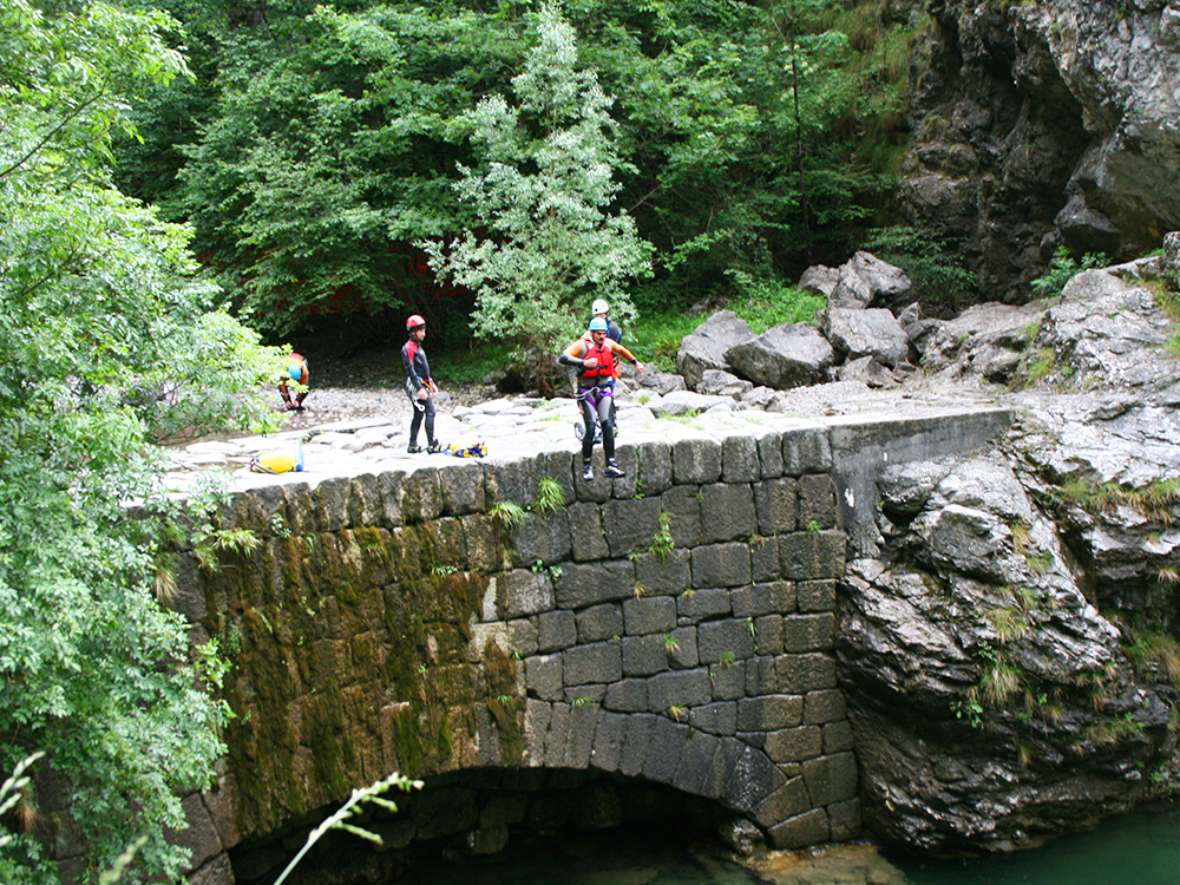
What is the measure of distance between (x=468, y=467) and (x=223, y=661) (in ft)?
7.43

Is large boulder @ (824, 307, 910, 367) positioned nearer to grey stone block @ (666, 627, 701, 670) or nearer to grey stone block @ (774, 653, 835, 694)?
grey stone block @ (774, 653, 835, 694)

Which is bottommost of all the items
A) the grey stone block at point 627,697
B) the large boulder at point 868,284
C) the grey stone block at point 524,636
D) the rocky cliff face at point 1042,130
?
the grey stone block at point 627,697

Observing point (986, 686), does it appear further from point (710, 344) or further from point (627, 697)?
point (710, 344)

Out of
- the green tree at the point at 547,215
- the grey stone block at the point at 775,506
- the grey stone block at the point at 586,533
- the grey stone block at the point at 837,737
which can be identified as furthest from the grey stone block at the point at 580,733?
the green tree at the point at 547,215

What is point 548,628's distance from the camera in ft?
27.3

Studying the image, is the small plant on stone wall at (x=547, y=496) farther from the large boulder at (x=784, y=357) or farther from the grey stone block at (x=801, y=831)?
the large boulder at (x=784, y=357)

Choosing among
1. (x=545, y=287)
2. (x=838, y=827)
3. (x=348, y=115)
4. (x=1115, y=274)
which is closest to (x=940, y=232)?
(x=1115, y=274)

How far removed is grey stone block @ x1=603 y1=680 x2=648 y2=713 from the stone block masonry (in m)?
0.02

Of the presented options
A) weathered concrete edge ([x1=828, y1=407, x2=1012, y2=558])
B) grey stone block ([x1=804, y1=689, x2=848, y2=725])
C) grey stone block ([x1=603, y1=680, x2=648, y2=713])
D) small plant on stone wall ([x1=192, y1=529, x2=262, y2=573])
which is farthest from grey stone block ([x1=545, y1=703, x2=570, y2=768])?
weathered concrete edge ([x1=828, y1=407, x2=1012, y2=558])

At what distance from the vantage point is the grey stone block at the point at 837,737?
926 cm

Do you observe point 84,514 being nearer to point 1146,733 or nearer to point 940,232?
point 1146,733

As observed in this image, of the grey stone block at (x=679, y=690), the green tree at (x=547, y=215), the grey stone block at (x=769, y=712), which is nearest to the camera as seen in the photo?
the grey stone block at (x=679, y=690)

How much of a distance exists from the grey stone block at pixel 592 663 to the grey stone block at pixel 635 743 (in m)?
0.42

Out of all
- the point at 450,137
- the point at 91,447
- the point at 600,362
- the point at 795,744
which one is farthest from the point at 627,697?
the point at 450,137
